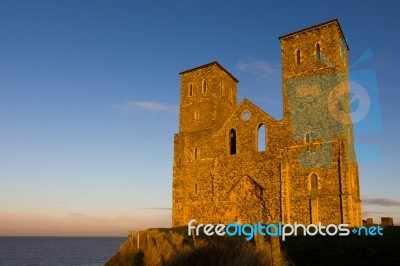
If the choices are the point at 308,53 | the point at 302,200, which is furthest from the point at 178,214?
the point at 308,53

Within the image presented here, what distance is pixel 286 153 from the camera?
31.7 m

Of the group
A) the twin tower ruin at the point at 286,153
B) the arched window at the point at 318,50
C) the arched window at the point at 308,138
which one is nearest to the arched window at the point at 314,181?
the twin tower ruin at the point at 286,153

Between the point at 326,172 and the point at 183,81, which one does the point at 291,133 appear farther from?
the point at 183,81

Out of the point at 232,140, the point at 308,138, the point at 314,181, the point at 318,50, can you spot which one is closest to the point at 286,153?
the point at 308,138

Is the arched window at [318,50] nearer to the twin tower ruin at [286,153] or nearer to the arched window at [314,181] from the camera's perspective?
the twin tower ruin at [286,153]

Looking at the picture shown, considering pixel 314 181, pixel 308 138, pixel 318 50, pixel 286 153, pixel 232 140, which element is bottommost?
pixel 314 181

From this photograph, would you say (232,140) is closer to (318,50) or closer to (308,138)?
(308,138)

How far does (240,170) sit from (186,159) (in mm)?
5858

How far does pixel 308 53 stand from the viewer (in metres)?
33.7

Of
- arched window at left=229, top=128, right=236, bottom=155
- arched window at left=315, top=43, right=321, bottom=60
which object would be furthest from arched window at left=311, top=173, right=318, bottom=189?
arched window at left=315, top=43, right=321, bottom=60

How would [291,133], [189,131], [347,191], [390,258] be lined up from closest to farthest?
[390,258] < [347,191] < [291,133] < [189,131]

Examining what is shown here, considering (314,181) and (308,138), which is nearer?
(314,181)

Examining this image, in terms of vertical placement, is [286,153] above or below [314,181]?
above

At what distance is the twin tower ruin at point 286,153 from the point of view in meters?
29.7
